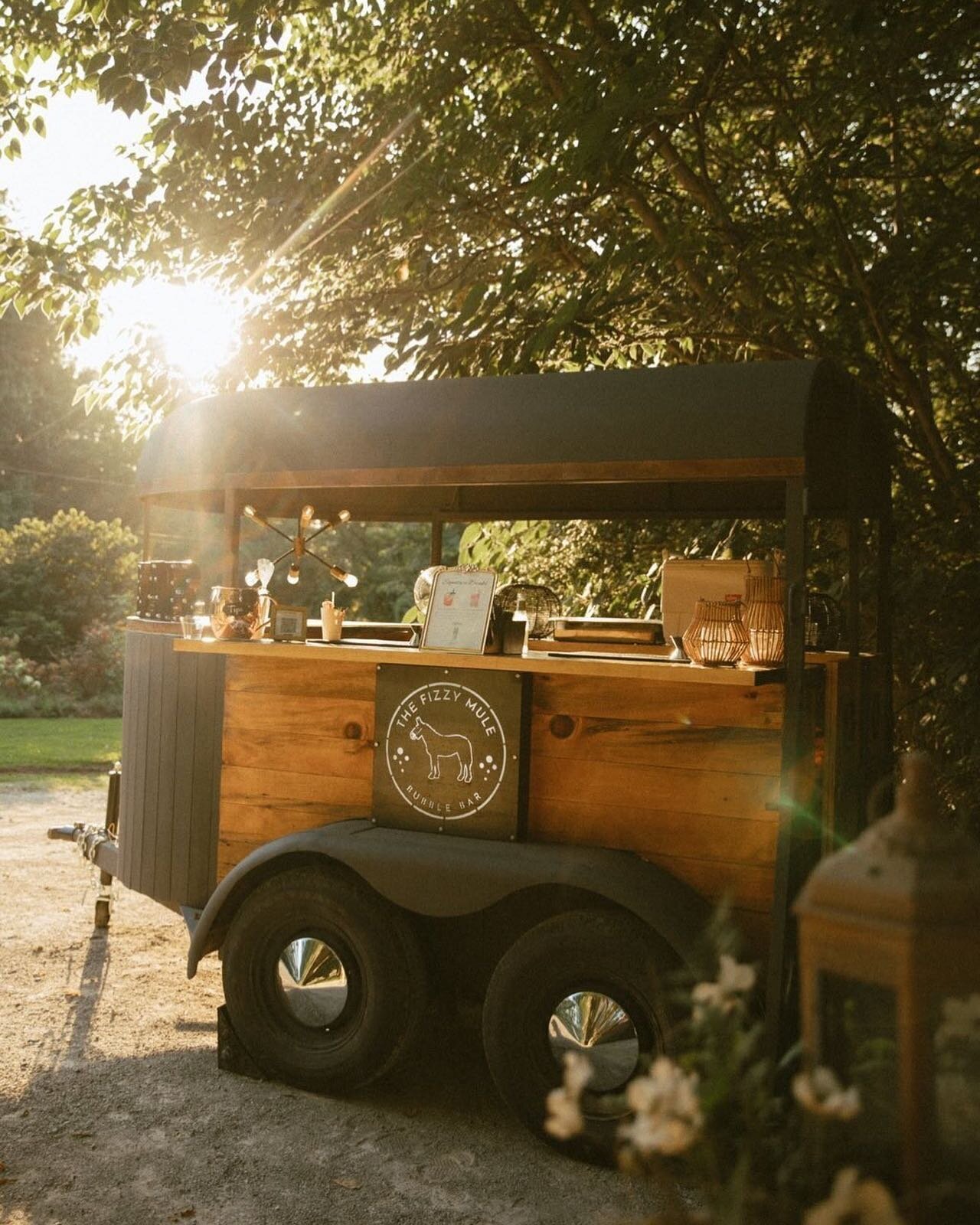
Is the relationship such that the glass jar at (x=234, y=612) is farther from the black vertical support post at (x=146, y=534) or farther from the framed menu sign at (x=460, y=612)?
the black vertical support post at (x=146, y=534)

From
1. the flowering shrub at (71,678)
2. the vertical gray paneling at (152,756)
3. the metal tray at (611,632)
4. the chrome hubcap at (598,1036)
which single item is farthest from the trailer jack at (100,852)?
the flowering shrub at (71,678)

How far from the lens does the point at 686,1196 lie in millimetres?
3592

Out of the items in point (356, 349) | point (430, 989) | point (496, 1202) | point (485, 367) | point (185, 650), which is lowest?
point (496, 1202)

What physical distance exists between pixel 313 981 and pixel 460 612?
1.47 metres

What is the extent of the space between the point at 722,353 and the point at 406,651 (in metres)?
3.73

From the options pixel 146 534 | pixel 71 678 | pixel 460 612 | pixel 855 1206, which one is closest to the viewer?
pixel 855 1206

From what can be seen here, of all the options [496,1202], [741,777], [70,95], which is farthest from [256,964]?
[70,95]

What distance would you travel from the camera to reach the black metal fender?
12.1ft

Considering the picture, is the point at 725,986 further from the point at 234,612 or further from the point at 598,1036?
the point at 234,612

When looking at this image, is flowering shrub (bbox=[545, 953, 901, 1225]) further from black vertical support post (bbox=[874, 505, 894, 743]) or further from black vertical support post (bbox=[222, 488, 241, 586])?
black vertical support post (bbox=[874, 505, 894, 743])

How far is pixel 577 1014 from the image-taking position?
3.80m

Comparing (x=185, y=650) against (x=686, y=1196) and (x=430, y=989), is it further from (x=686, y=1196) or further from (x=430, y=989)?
(x=686, y=1196)

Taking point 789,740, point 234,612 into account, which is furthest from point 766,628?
point 234,612

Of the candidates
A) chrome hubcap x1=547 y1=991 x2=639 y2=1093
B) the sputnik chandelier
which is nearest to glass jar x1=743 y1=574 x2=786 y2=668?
chrome hubcap x1=547 y1=991 x2=639 y2=1093
